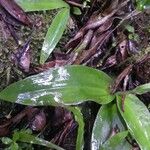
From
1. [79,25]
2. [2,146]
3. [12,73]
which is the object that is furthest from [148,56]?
[2,146]

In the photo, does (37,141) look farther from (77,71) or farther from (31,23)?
(31,23)

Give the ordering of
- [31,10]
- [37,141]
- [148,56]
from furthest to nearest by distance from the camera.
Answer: [148,56]
[31,10]
[37,141]

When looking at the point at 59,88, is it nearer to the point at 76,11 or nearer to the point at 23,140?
the point at 23,140

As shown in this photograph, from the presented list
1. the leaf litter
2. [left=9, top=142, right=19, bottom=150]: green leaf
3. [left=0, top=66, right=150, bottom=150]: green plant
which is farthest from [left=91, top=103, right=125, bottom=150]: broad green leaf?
[left=9, top=142, right=19, bottom=150]: green leaf

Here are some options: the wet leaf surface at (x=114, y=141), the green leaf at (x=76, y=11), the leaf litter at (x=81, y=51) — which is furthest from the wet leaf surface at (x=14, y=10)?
the wet leaf surface at (x=114, y=141)

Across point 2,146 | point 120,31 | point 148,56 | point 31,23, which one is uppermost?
point 31,23
